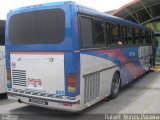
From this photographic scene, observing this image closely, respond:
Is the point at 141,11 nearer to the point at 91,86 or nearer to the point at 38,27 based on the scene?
the point at 91,86

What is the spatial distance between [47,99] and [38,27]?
1.92 m

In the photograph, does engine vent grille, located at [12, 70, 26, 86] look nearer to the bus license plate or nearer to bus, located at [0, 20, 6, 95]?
the bus license plate

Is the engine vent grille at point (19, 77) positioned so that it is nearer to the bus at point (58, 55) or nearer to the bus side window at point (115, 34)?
the bus at point (58, 55)

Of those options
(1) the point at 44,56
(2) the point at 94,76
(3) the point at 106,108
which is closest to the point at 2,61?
(1) the point at 44,56

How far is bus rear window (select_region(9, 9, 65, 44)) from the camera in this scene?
6.71 meters

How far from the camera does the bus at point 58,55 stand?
21.4 feet

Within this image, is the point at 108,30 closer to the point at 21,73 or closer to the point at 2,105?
the point at 21,73

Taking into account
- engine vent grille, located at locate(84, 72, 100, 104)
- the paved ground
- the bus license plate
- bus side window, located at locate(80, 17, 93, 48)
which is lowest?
the paved ground

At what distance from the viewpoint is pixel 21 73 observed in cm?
740

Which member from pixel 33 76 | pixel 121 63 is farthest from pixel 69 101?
pixel 121 63

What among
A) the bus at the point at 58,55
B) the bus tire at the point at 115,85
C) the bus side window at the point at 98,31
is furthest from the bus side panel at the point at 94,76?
the bus tire at the point at 115,85

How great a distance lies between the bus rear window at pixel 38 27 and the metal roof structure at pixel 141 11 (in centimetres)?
1720

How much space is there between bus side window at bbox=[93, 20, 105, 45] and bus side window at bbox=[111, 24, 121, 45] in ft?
2.92

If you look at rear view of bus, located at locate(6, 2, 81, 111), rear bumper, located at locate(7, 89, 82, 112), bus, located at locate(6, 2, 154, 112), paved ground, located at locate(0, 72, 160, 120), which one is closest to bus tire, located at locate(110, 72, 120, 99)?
paved ground, located at locate(0, 72, 160, 120)
